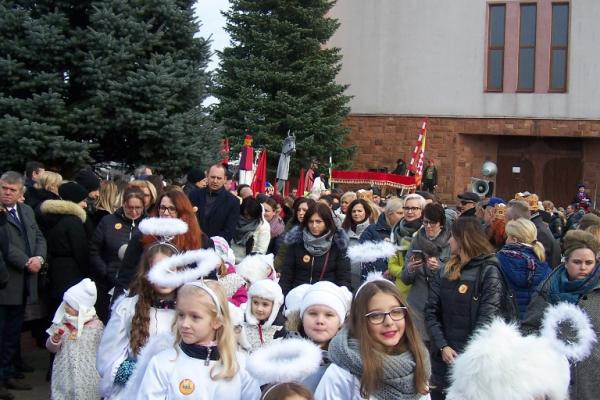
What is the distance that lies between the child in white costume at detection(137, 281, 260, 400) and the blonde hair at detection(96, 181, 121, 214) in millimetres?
4701

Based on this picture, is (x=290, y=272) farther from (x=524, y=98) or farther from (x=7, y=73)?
(x=524, y=98)

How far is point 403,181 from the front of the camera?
23156 millimetres

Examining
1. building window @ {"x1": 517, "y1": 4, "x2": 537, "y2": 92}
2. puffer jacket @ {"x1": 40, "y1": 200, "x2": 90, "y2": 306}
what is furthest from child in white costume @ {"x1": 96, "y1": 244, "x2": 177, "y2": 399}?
building window @ {"x1": 517, "y1": 4, "x2": 537, "y2": 92}

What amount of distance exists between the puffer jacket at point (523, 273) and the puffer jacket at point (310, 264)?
4.69 feet

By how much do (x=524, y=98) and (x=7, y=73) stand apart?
21598 mm

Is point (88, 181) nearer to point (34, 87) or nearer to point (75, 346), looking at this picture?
point (75, 346)

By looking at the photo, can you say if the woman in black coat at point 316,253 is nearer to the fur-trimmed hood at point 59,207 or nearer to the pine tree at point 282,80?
the fur-trimmed hood at point 59,207

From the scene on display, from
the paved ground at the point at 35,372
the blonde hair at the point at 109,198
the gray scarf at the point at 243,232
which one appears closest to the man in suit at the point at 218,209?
the gray scarf at the point at 243,232

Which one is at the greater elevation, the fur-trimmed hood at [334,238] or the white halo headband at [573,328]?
the fur-trimmed hood at [334,238]

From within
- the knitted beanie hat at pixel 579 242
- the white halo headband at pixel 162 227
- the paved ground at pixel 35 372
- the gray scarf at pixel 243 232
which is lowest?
the paved ground at pixel 35 372

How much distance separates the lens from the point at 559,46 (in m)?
30.1

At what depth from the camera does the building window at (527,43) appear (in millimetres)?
30375

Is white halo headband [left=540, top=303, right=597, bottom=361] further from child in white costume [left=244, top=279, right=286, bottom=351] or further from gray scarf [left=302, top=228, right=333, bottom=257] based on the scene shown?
gray scarf [left=302, top=228, right=333, bottom=257]

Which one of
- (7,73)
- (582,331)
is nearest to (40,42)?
(7,73)
